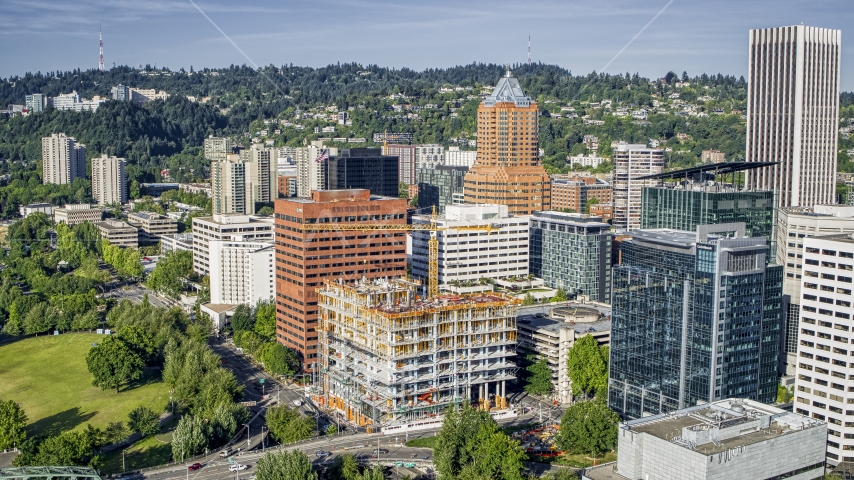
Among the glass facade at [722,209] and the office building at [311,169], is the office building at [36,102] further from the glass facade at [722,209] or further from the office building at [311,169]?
the glass facade at [722,209]

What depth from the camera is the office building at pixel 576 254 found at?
6256cm

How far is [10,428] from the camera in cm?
4025

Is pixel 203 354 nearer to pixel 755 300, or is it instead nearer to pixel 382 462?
pixel 382 462

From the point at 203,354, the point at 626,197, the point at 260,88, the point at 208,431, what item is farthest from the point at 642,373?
the point at 260,88

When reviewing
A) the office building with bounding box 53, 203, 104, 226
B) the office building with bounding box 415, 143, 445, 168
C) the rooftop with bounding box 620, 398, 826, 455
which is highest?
the office building with bounding box 415, 143, 445, 168

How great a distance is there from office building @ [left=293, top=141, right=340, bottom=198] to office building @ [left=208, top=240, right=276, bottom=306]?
27.4 meters

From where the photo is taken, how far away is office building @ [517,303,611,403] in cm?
4638

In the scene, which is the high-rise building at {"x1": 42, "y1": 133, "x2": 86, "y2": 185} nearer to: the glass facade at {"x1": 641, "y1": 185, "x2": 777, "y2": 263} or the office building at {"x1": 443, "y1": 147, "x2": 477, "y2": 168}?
the office building at {"x1": 443, "y1": 147, "x2": 477, "y2": 168}

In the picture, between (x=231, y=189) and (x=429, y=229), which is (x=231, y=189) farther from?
(x=429, y=229)

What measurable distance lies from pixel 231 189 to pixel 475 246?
135ft

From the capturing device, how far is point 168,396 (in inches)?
1889

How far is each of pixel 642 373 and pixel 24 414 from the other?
26247 mm

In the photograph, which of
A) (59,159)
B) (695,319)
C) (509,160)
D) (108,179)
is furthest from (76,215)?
(695,319)

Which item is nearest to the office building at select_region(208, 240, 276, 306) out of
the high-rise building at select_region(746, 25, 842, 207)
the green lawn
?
the green lawn
